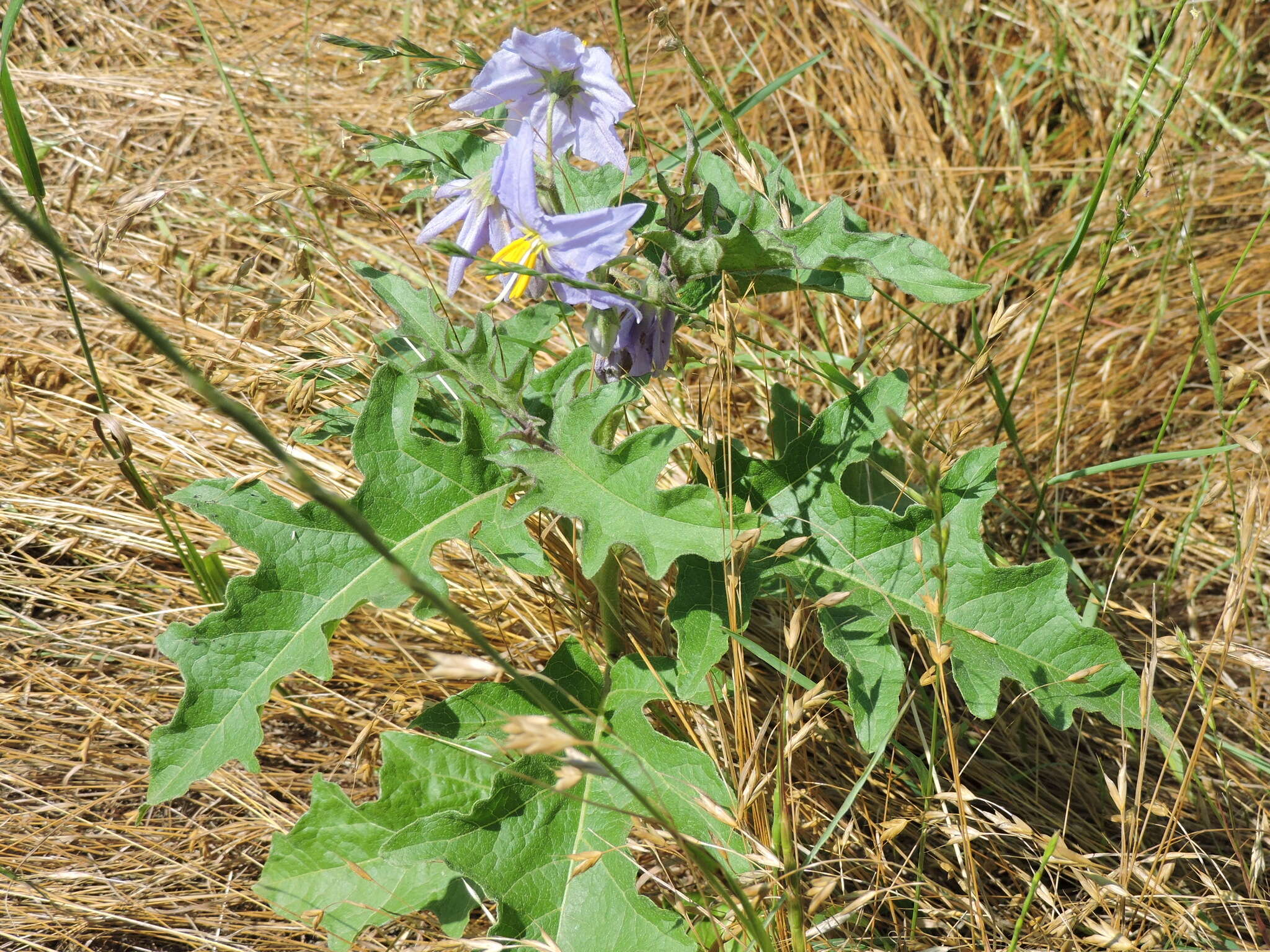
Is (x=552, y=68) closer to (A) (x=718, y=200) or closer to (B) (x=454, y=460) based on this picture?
(A) (x=718, y=200)

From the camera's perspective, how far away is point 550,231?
1.44 metres

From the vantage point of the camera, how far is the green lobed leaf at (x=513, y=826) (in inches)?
62.6

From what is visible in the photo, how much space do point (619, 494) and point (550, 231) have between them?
408 mm

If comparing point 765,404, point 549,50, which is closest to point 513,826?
point 549,50

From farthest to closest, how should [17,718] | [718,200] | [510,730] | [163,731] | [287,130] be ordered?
[287,130]
[17,718]
[718,200]
[163,731]
[510,730]

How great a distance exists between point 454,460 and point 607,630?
1.61ft

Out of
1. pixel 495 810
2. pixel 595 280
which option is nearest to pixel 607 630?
pixel 495 810

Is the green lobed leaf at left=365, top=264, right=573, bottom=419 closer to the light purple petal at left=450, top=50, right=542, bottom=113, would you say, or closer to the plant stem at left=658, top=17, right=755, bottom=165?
the light purple petal at left=450, top=50, right=542, bottom=113

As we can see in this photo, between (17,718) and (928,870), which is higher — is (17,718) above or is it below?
above

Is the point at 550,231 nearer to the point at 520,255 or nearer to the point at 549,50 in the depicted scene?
the point at 520,255

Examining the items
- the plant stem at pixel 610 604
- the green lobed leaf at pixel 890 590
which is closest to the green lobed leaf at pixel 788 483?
the green lobed leaf at pixel 890 590

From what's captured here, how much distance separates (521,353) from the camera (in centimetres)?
187

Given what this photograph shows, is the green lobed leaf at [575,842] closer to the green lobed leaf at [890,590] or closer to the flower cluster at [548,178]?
the green lobed leaf at [890,590]

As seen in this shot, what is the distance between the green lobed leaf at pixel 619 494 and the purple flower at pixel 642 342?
7 centimetres
